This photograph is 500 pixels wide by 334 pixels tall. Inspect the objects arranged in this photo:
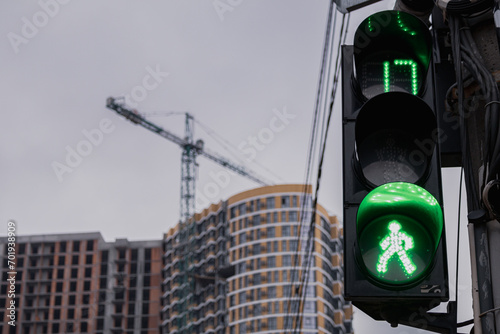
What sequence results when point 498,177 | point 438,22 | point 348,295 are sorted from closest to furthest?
point 348,295 → point 498,177 → point 438,22

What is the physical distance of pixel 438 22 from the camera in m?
5.21

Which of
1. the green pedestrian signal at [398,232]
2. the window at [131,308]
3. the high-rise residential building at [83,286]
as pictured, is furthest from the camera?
the window at [131,308]

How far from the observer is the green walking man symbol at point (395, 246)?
137 inches

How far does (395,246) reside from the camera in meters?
3.52

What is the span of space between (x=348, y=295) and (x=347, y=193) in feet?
1.52

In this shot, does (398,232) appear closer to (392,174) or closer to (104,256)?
(392,174)

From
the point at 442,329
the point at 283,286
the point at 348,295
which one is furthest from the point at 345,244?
the point at 283,286

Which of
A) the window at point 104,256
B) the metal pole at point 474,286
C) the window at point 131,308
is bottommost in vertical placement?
the metal pole at point 474,286

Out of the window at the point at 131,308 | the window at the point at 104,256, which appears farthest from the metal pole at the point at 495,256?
the window at the point at 104,256

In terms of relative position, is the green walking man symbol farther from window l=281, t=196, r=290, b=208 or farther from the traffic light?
window l=281, t=196, r=290, b=208

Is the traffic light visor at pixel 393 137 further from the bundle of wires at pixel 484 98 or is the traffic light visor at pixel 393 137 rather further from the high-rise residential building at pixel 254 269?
the high-rise residential building at pixel 254 269

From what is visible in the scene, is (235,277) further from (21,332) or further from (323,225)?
(21,332)

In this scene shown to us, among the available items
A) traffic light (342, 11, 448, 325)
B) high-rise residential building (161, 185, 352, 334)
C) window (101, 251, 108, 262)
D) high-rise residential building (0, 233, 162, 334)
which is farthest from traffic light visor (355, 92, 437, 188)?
window (101, 251, 108, 262)

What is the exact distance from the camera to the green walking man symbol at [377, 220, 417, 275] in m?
3.48
